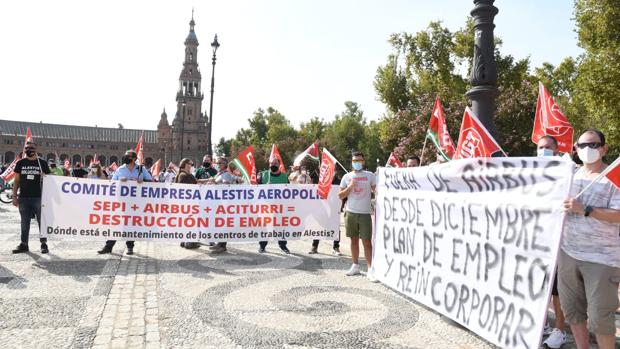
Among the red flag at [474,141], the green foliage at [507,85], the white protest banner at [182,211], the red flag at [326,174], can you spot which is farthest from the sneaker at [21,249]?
the green foliage at [507,85]

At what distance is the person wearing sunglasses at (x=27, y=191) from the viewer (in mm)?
8883

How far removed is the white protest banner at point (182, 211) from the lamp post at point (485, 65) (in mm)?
3911

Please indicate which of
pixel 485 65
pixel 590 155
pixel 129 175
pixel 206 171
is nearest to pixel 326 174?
pixel 485 65

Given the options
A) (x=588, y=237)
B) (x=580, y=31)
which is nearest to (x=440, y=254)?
(x=588, y=237)

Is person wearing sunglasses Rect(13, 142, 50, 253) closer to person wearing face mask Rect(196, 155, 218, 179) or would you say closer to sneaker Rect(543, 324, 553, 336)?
person wearing face mask Rect(196, 155, 218, 179)

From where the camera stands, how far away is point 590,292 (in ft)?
12.1

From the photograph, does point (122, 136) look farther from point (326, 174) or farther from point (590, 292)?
point (590, 292)

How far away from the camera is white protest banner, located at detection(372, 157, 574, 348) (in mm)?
3830

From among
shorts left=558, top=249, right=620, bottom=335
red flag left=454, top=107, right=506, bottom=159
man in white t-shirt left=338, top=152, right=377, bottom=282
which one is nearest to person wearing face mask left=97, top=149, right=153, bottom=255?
man in white t-shirt left=338, top=152, right=377, bottom=282

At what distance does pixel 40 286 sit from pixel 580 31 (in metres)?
27.0

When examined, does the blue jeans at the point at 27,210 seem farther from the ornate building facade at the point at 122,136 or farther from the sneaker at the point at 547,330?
the ornate building facade at the point at 122,136

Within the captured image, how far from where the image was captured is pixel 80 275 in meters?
7.06

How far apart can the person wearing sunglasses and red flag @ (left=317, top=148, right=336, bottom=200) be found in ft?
16.8

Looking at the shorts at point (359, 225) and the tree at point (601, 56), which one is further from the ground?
the tree at point (601, 56)
